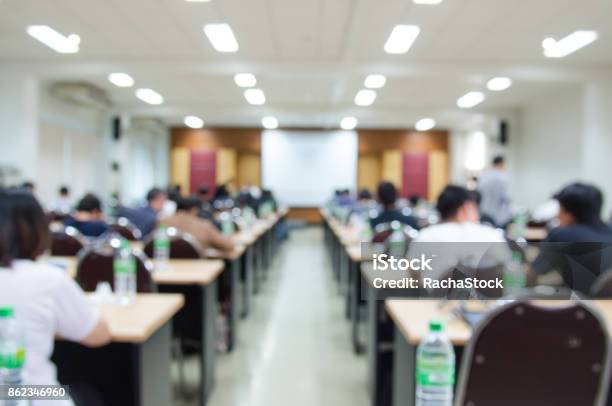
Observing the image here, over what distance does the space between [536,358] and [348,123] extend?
15.0 m

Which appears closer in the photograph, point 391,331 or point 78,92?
point 391,331

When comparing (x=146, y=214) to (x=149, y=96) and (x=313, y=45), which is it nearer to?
(x=313, y=45)

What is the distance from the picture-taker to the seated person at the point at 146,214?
18.2 ft

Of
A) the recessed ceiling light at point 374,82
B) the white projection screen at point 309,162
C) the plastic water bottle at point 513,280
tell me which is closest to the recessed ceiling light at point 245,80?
the recessed ceiling light at point 374,82

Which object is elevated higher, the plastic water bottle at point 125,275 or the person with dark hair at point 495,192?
the person with dark hair at point 495,192

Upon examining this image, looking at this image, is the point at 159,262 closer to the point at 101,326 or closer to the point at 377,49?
the point at 101,326

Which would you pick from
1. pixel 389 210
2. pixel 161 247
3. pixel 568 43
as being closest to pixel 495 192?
pixel 568 43

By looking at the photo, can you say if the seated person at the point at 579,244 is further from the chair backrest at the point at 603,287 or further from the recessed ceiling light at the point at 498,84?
the recessed ceiling light at the point at 498,84

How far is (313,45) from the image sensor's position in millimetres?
7730

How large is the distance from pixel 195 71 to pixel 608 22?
557cm

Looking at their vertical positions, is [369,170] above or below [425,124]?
below

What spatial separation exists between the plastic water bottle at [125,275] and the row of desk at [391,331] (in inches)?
46.2

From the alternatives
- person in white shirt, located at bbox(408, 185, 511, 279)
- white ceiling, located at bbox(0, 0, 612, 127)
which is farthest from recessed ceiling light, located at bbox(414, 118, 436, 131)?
person in white shirt, located at bbox(408, 185, 511, 279)

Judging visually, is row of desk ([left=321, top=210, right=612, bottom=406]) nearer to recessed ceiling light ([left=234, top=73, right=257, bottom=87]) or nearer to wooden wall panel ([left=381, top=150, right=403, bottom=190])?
recessed ceiling light ([left=234, top=73, right=257, bottom=87])
